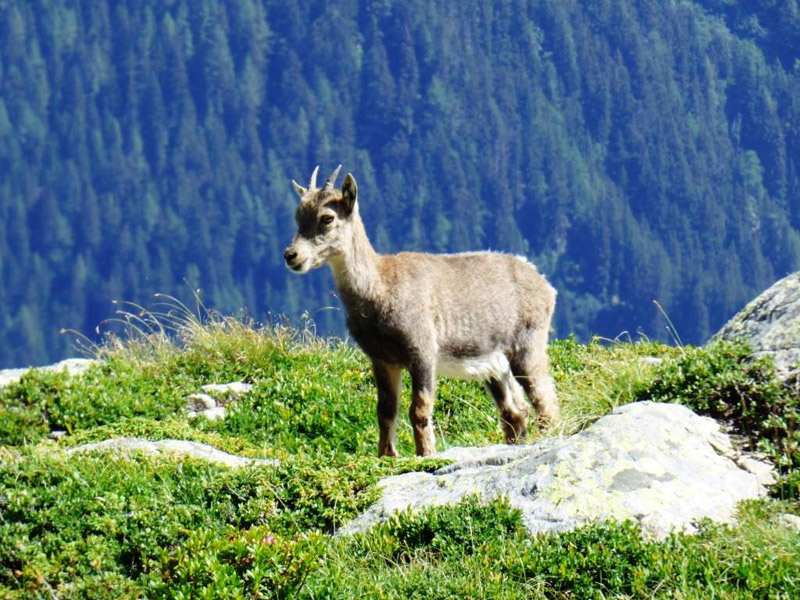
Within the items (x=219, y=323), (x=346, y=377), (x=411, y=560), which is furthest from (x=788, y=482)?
(x=219, y=323)

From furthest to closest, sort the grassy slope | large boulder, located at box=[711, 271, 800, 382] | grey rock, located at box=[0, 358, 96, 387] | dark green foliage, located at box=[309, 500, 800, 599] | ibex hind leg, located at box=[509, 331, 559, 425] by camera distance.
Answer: grey rock, located at box=[0, 358, 96, 387]
ibex hind leg, located at box=[509, 331, 559, 425]
large boulder, located at box=[711, 271, 800, 382]
the grassy slope
dark green foliage, located at box=[309, 500, 800, 599]

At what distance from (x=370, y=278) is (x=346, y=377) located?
305 cm

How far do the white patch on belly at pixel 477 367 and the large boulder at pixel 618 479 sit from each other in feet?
9.09

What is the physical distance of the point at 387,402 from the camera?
456 inches

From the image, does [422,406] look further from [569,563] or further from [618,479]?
[569,563]

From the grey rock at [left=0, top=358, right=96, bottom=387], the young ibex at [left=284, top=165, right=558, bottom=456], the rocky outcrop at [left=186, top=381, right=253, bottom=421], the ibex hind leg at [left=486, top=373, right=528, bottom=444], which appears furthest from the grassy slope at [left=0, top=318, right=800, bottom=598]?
the grey rock at [left=0, top=358, right=96, bottom=387]

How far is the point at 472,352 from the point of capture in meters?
12.2

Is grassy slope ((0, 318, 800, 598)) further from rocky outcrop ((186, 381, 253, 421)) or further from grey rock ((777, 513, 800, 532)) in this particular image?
rocky outcrop ((186, 381, 253, 421))

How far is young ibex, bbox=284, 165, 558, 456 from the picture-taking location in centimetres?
1155

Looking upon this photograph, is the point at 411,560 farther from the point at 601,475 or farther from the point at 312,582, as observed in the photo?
the point at 601,475

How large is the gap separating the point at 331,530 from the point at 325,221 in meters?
3.90

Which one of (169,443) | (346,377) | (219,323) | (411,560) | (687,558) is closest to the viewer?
(687,558)

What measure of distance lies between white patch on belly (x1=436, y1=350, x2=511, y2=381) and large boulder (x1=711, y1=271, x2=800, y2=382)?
2126 millimetres

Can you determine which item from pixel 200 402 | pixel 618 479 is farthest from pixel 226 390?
pixel 618 479
